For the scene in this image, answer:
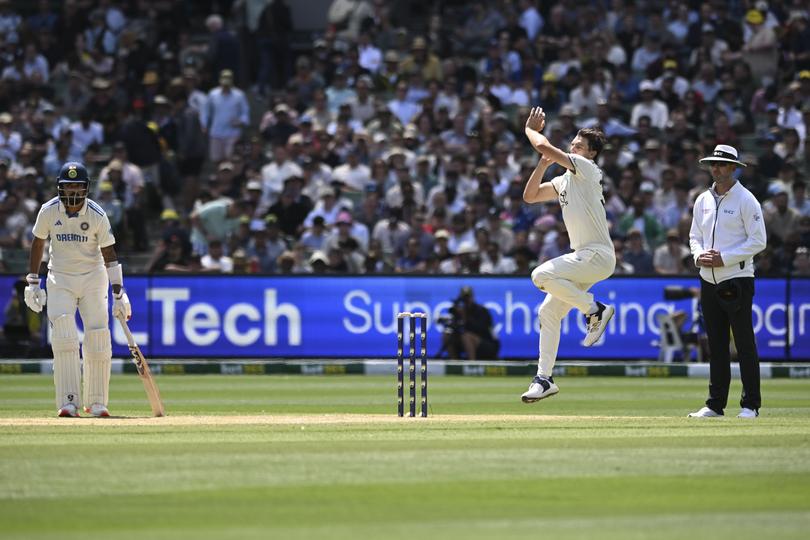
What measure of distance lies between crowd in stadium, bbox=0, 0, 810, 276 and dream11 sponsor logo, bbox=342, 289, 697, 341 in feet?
1.85

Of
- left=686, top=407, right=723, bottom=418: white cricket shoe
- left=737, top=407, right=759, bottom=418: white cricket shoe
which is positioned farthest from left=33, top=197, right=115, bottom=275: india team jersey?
left=737, top=407, right=759, bottom=418: white cricket shoe

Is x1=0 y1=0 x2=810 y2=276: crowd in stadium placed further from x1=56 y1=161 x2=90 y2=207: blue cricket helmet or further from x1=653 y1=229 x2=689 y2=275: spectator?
x1=56 y1=161 x2=90 y2=207: blue cricket helmet

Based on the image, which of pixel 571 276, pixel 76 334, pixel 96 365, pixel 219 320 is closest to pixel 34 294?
pixel 76 334

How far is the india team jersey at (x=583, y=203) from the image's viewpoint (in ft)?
39.1

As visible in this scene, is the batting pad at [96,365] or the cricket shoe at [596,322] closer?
the cricket shoe at [596,322]

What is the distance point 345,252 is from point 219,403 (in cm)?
680

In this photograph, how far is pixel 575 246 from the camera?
12.3 meters

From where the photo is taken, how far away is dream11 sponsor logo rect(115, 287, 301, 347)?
2117 cm

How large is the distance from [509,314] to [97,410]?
898cm

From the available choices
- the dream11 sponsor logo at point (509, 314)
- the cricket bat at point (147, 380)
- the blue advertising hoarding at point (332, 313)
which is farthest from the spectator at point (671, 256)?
the cricket bat at point (147, 380)

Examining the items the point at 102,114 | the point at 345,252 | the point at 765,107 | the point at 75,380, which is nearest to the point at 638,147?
the point at 765,107

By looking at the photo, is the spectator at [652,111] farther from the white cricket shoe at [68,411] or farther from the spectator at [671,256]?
the white cricket shoe at [68,411]

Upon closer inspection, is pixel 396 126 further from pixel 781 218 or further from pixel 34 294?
pixel 34 294

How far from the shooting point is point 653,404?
48.8 ft
